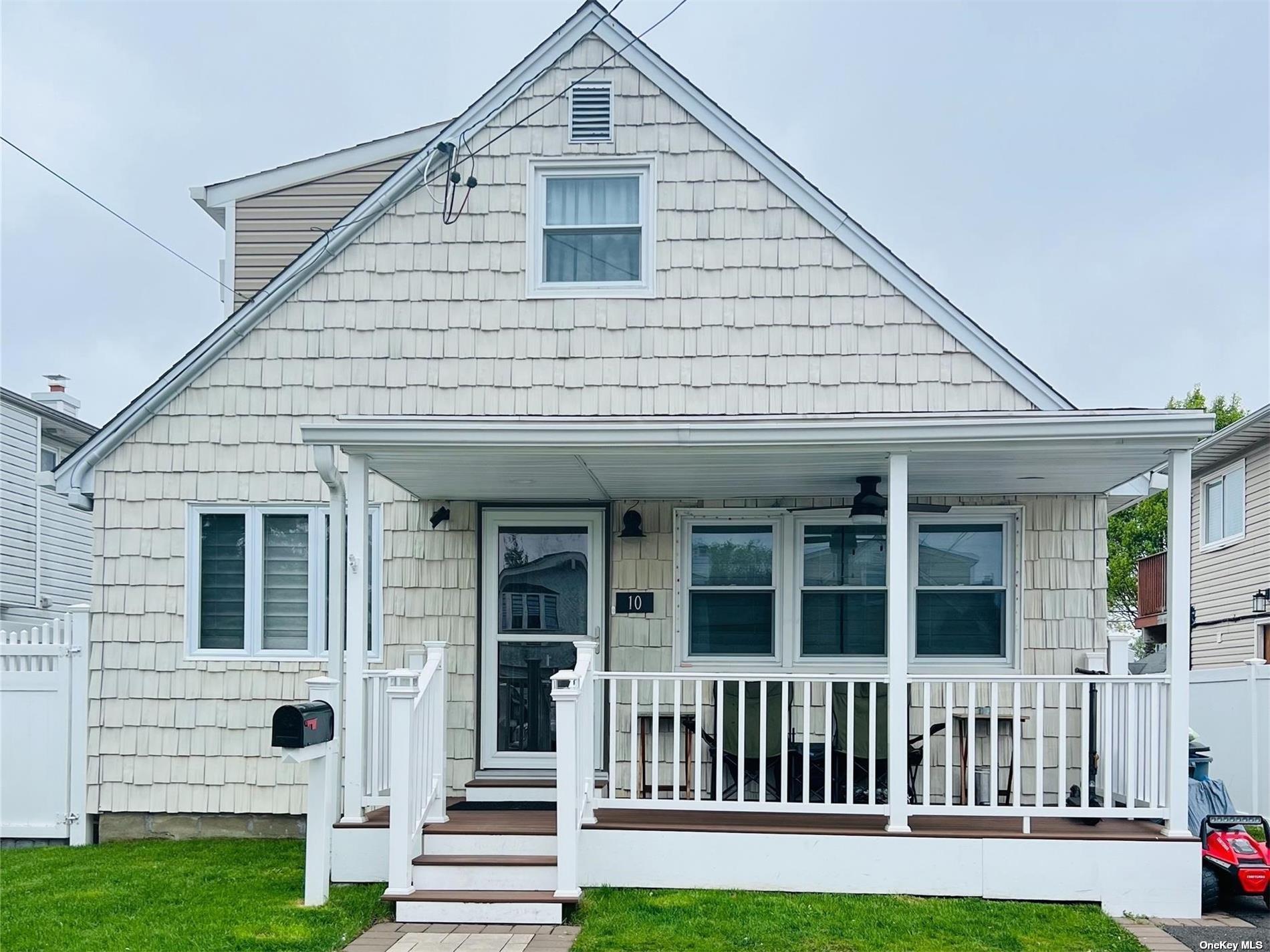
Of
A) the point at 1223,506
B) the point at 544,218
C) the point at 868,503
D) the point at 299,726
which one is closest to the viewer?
the point at 299,726

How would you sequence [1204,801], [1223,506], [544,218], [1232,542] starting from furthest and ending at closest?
[1223,506] → [1232,542] → [544,218] → [1204,801]

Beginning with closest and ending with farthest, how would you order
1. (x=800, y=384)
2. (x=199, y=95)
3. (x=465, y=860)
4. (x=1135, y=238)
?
(x=465, y=860)
(x=800, y=384)
(x=199, y=95)
(x=1135, y=238)

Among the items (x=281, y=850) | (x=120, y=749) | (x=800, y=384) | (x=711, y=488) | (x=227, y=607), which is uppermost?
(x=800, y=384)

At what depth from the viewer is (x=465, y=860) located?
6695 mm

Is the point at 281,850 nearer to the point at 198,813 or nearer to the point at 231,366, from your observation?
the point at 198,813

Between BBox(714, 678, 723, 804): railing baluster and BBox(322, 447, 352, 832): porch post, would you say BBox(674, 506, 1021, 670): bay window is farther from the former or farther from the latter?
BBox(322, 447, 352, 832): porch post

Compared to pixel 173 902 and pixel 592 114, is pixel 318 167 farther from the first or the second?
pixel 173 902

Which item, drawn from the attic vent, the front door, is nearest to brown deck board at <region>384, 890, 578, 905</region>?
the front door

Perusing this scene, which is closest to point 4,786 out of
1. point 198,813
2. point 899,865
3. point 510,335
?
point 198,813

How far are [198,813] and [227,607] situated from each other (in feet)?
5.02

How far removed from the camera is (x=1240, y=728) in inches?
440

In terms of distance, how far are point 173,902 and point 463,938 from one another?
190cm

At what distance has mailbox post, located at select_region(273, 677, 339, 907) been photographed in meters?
6.41

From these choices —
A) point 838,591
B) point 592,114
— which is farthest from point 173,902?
point 592,114
